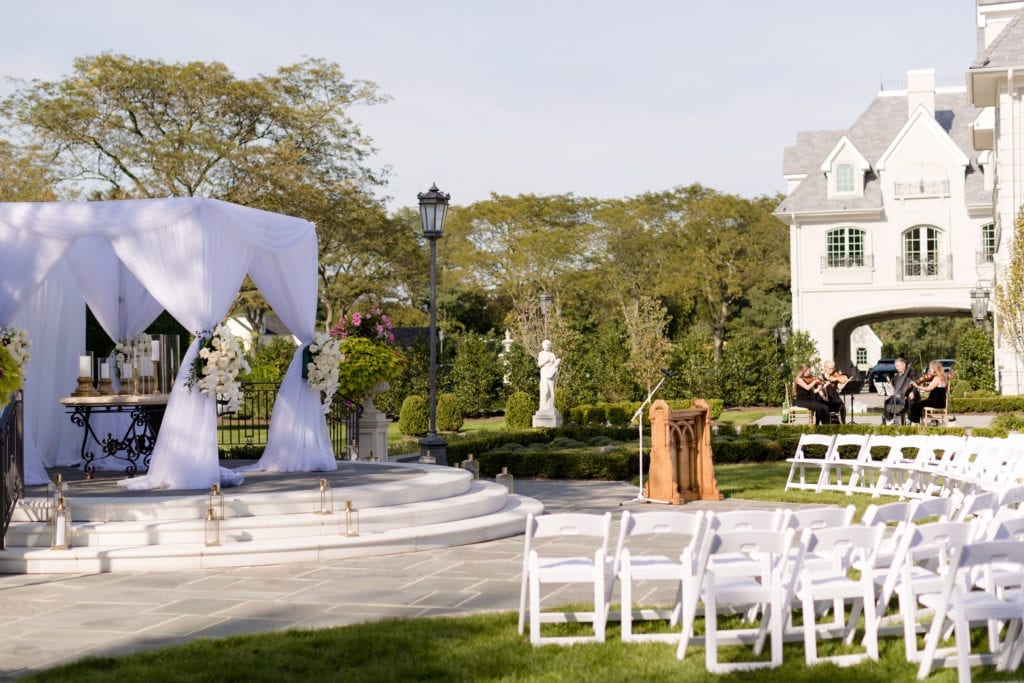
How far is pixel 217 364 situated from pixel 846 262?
3007 centimetres

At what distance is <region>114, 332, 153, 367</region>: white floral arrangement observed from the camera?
14.0 meters

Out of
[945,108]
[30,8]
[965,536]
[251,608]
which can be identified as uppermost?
[945,108]

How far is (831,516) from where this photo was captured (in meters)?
6.85

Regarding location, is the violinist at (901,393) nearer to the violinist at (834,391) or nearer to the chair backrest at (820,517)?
the violinist at (834,391)

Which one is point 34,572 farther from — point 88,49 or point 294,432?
point 88,49

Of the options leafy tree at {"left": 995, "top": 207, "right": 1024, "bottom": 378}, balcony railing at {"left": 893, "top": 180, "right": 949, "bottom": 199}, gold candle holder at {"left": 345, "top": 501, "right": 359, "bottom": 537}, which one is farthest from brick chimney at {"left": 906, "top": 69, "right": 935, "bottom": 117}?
gold candle holder at {"left": 345, "top": 501, "right": 359, "bottom": 537}

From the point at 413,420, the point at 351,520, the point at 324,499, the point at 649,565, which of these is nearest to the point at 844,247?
the point at 413,420

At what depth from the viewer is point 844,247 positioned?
38.2m

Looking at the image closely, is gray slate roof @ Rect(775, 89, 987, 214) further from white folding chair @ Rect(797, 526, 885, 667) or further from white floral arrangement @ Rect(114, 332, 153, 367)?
white folding chair @ Rect(797, 526, 885, 667)

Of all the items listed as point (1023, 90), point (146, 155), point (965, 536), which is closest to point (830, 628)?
point (965, 536)

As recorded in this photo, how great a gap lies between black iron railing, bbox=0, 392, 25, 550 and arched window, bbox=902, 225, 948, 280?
31.8 m

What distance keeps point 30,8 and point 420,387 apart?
1754 centimetres

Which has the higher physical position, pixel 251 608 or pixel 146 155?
pixel 146 155

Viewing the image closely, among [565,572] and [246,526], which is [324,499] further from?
[565,572]
